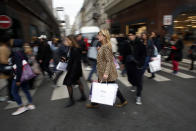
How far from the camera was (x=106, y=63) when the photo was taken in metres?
3.87

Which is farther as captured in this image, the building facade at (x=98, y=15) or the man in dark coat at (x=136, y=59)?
the building facade at (x=98, y=15)

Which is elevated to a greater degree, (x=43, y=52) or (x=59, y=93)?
(x=43, y=52)

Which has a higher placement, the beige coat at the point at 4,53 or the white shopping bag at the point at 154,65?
the beige coat at the point at 4,53

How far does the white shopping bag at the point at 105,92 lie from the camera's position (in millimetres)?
3590

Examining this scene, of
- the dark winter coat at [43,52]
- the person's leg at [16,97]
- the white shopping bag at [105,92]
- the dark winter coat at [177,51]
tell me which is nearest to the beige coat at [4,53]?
the person's leg at [16,97]

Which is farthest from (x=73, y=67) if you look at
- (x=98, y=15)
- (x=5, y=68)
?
(x=98, y=15)

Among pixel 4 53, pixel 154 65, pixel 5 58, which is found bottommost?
pixel 154 65

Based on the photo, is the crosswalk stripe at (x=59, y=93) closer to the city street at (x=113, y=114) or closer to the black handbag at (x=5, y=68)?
the city street at (x=113, y=114)

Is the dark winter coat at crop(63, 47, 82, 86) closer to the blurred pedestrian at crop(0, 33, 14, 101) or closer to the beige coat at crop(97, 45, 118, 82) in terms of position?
the beige coat at crop(97, 45, 118, 82)

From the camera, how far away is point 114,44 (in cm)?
951

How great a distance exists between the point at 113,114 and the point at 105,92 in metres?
0.65

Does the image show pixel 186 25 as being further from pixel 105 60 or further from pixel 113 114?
pixel 113 114

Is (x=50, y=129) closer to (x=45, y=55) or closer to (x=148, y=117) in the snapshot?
(x=148, y=117)

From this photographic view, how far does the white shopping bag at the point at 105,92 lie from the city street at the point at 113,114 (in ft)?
1.35
